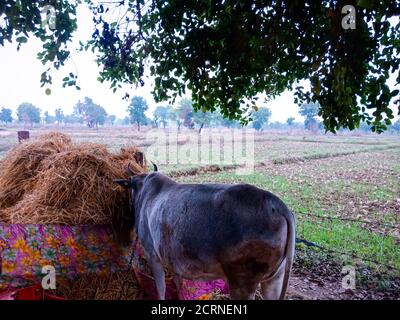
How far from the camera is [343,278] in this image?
5.34m

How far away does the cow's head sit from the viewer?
15.3 feet

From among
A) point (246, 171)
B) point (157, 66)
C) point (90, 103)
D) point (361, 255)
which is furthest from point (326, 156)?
point (90, 103)

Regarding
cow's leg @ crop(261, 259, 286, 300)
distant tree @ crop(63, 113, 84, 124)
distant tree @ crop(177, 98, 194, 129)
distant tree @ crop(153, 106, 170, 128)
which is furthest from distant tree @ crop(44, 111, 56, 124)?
cow's leg @ crop(261, 259, 286, 300)

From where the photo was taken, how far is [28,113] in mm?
79438

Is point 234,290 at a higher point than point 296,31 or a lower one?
lower

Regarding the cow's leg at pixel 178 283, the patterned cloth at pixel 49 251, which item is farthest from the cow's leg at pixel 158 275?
the patterned cloth at pixel 49 251

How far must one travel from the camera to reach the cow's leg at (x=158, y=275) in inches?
164

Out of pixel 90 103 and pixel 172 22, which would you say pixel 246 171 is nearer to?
pixel 172 22

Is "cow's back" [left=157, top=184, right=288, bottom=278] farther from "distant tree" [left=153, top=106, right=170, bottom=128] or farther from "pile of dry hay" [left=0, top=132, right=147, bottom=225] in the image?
"distant tree" [left=153, top=106, right=170, bottom=128]

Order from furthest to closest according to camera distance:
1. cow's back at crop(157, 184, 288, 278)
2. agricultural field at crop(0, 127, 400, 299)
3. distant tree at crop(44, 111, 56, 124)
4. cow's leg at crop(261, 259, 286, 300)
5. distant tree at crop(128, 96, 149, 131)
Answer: distant tree at crop(44, 111, 56, 124) → distant tree at crop(128, 96, 149, 131) → agricultural field at crop(0, 127, 400, 299) → cow's leg at crop(261, 259, 286, 300) → cow's back at crop(157, 184, 288, 278)

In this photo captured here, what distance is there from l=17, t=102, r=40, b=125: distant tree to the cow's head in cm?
8327

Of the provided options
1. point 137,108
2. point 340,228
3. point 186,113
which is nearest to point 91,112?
point 137,108

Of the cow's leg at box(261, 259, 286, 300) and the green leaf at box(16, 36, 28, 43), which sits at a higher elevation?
the green leaf at box(16, 36, 28, 43)
